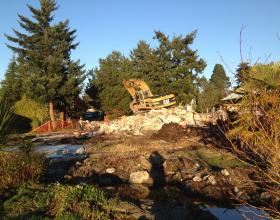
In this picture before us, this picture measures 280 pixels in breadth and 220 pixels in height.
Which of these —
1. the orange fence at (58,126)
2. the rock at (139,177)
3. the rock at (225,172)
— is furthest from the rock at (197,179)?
the orange fence at (58,126)

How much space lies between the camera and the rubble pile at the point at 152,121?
25575mm

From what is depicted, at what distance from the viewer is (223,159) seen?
1523cm

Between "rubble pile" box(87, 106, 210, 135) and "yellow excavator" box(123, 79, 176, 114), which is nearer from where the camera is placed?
"rubble pile" box(87, 106, 210, 135)

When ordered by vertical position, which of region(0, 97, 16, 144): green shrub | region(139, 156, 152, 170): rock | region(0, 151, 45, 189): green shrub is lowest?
region(139, 156, 152, 170): rock

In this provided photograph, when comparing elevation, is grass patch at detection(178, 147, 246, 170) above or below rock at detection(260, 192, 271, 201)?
above

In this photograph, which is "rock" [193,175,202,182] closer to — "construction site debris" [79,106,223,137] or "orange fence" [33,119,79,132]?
"construction site debris" [79,106,223,137]

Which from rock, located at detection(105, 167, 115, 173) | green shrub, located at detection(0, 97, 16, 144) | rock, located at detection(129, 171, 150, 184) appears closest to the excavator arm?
rock, located at detection(105, 167, 115, 173)

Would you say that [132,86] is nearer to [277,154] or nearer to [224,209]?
[224,209]

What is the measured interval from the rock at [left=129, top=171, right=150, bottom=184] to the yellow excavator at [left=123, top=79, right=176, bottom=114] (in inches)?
760

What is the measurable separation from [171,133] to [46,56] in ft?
61.8

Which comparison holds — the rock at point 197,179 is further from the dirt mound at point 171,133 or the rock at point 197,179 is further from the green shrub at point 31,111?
the green shrub at point 31,111

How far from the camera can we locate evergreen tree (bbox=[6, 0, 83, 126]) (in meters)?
33.7

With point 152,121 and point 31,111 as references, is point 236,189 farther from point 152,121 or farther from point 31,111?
point 31,111

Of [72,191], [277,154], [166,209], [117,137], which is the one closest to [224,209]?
[166,209]
